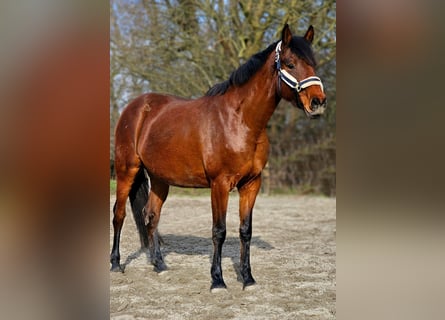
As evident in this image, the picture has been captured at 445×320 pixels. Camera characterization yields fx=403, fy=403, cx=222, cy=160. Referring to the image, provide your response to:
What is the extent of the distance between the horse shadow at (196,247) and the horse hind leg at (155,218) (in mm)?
381

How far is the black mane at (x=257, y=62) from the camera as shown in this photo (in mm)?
2824

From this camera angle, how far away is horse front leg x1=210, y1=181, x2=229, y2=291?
10.6 ft

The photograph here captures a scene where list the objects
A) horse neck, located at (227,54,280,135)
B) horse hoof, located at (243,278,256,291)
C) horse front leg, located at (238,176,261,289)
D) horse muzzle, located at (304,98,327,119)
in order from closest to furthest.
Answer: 1. horse muzzle, located at (304,98,327,119)
2. horse neck, located at (227,54,280,135)
3. horse hoof, located at (243,278,256,291)
4. horse front leg, located at (238,176,261,289)

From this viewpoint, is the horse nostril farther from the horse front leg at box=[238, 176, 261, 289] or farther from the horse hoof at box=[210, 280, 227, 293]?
the horse hoof at box=[210, 280, 227, 293]


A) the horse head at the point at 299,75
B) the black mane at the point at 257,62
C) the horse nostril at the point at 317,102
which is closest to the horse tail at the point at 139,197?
the black mane at the point at 257,62

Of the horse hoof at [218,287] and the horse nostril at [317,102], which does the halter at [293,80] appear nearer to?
the horse nostril at [317,102]

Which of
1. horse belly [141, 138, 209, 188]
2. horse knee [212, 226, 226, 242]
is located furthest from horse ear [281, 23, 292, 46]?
horse knee [212, 226, 226, 242]

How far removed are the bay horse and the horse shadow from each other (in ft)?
2.47

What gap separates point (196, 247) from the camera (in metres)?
5.11

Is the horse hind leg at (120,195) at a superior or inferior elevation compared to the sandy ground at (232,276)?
superior

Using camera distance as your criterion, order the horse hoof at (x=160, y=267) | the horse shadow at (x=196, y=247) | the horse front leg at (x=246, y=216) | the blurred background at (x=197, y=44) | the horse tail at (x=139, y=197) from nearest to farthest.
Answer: the horse front leg at (x=246, y=216)
the horse hoof at (x=160, y=267)
the horse tail at (x=139, y=197)
the horse shadow at (x=196, y=247)
the blurred background at (x=197, y=44)
